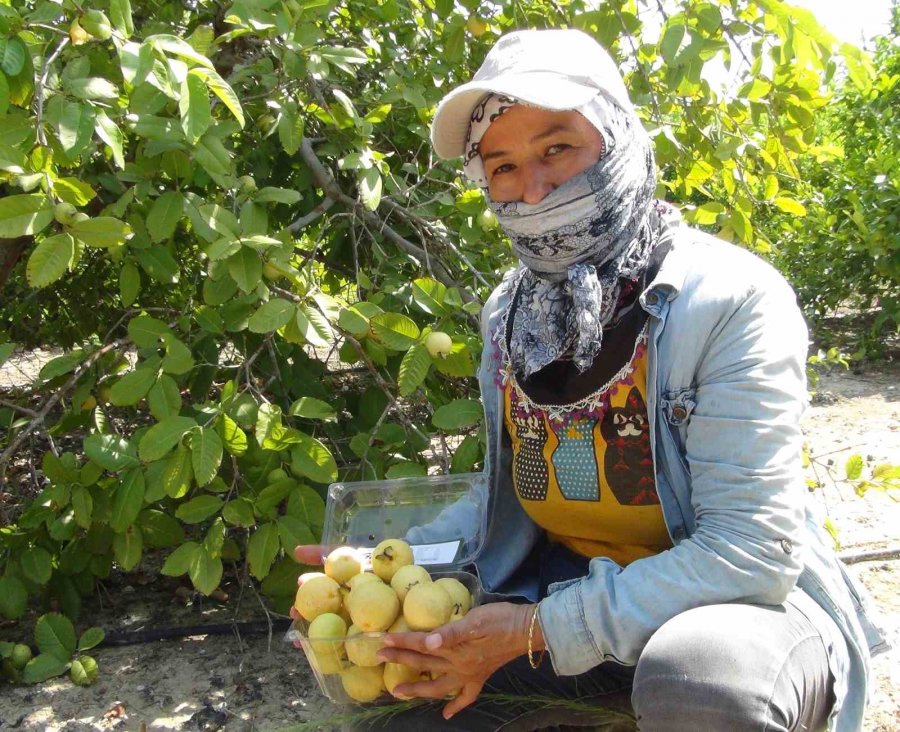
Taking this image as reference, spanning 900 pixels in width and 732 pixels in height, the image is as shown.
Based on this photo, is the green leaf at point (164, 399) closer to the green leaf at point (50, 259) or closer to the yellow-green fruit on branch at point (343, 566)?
the green leaf at point (50, 259)

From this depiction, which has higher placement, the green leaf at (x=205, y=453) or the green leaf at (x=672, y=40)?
the green leaf at (x=672, y=40)

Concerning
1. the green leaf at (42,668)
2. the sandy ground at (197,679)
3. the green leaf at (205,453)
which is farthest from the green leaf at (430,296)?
the green leaf at (42,668)

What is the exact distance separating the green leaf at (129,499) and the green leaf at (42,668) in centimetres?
44

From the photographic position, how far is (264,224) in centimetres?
212

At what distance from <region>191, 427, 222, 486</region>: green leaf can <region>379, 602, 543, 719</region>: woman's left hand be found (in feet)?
2.24

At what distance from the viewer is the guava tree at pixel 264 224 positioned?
1808mm

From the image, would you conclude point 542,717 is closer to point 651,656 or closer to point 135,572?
point 651,656

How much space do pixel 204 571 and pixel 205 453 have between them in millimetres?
357

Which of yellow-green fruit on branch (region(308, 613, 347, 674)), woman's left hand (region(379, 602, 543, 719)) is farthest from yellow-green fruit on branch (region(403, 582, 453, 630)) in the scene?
yellow-green fruit on branch (region(308, 613, 347, 674))

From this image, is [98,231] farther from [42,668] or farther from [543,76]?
[42,668]

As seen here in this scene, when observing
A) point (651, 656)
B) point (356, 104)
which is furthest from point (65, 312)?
point (651, 656)

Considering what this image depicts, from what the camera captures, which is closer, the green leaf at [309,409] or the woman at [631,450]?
the woman at [631,450]

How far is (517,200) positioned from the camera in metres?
1.54

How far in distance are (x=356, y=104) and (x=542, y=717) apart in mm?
1985
